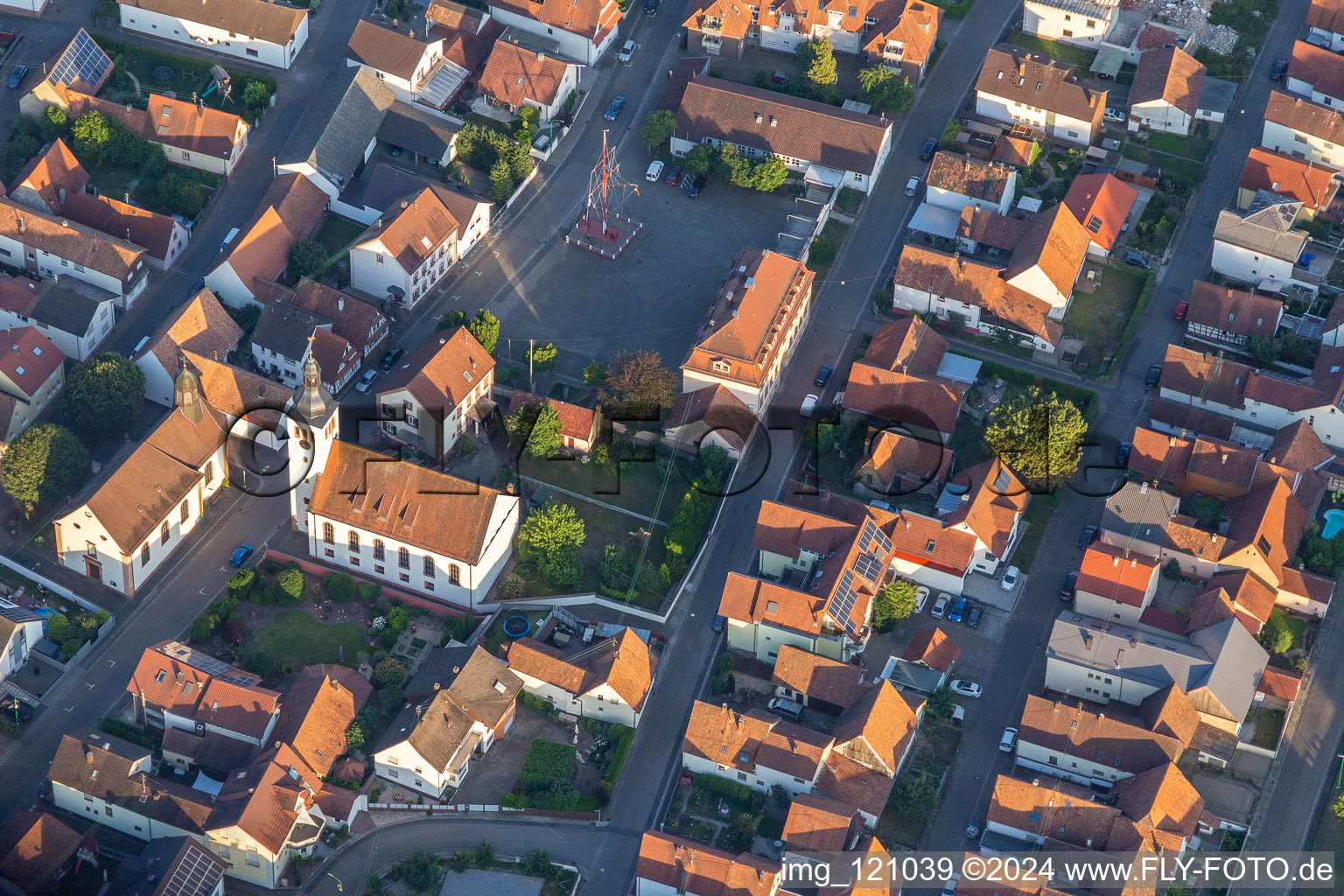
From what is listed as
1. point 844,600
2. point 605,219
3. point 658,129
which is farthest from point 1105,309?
point 605,219

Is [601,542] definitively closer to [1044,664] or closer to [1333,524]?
[1044,664]

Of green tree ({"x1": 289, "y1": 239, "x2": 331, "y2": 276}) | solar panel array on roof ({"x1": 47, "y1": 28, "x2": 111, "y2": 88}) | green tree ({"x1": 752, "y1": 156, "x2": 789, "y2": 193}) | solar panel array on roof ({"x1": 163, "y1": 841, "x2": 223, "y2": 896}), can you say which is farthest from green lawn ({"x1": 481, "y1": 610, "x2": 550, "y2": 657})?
solar panel array on roof ({"x1": 47, "y1": 28, "x2": 111, "y2": 88})

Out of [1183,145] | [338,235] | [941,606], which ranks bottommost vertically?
[941,606]

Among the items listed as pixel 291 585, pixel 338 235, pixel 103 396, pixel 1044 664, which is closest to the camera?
pixel 1044 664

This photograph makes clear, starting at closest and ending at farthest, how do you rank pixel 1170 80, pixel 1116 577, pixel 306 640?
pixel 306 640, pixel 1116 577, pixel 1170 80

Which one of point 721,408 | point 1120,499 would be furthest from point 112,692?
point 1120,499

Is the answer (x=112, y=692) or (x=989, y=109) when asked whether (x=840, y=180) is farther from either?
(x=112, y=692)

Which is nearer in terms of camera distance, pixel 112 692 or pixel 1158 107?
pixel 112 692

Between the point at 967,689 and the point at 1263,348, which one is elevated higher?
the point at 1263,348
